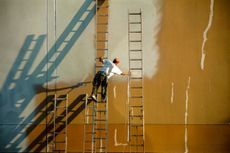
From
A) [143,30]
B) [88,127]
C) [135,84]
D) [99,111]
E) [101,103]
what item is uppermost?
[143,30]

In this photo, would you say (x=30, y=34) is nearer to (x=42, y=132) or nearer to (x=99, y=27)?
(x=99, y=27)

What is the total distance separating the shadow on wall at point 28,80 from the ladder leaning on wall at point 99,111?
297 millimetres

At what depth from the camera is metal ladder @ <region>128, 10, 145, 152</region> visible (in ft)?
32.0

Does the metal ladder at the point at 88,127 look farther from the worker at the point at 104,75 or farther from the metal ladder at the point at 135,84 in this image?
the metal ladder at the point at 135,84

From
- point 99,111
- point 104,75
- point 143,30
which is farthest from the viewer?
point 143,30

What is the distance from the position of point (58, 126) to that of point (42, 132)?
0.44 meters

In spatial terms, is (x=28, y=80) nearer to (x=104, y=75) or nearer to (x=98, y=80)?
(x=98, y=80)

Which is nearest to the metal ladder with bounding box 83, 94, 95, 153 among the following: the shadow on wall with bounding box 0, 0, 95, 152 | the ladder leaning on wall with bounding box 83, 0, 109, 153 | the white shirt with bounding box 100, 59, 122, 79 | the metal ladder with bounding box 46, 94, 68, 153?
the ladder leaning on wall with bounding box 83, 0, 109, 153

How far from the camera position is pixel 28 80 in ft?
32.8

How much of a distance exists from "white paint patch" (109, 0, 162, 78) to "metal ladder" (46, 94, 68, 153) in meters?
1.79

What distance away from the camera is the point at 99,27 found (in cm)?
1013

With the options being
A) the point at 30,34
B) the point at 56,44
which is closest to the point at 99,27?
the point at 56,44

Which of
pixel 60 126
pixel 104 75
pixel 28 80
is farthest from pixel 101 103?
pixel 28 80

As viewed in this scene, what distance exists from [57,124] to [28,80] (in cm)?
138
